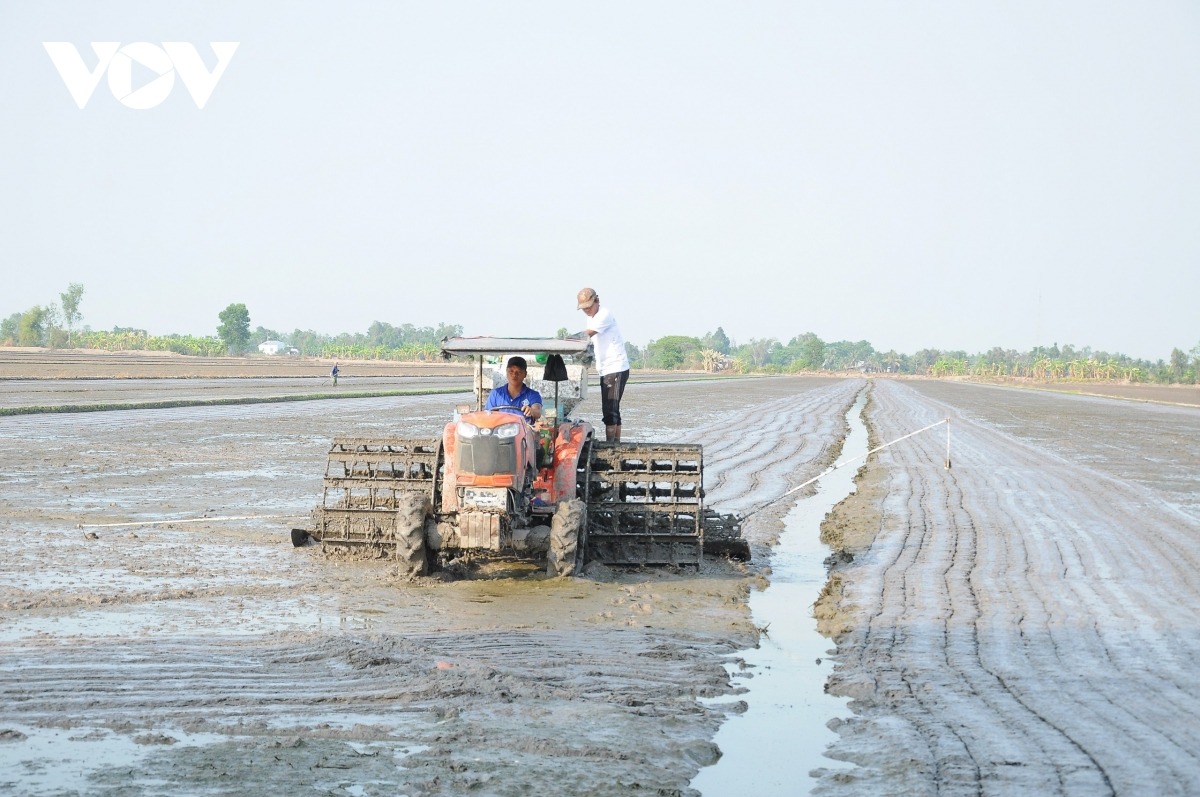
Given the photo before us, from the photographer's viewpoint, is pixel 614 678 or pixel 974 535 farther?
pixel 974 535

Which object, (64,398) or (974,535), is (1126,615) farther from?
(64,398)

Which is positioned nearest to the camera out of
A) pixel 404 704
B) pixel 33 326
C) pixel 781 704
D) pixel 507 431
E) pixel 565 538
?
pixel 404 704

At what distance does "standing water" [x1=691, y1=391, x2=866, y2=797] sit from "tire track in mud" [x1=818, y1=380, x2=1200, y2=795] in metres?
0.17

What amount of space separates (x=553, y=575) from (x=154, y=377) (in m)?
56.7

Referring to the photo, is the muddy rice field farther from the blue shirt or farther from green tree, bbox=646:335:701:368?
green tree, bbox=646:335:701:368

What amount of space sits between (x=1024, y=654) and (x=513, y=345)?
15.7ft

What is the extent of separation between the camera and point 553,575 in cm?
1024

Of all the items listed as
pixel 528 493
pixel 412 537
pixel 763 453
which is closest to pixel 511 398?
pixel 528 493

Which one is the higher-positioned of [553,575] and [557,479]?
[557,479]

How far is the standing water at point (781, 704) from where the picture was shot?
570 cm

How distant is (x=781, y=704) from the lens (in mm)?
6938

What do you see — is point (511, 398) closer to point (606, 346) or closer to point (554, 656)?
point (606, 346)

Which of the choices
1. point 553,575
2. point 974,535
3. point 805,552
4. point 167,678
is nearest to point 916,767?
point 167,678

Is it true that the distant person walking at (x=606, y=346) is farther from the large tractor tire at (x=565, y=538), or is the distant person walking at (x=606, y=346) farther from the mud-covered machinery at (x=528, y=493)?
the large tractor tire at (x=565, y=538)
